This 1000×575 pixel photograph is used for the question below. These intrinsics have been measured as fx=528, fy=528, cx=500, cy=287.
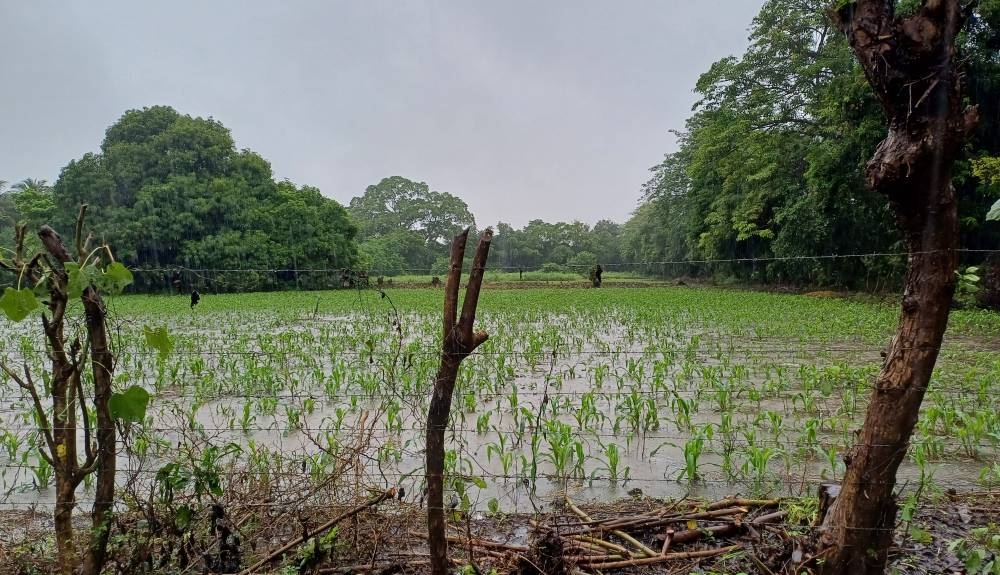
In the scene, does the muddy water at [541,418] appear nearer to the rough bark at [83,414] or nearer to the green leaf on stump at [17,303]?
the rough bark at [83,414]

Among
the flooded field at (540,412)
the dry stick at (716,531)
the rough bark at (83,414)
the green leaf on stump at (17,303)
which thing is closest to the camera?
the green leaf on stump at (17,303)

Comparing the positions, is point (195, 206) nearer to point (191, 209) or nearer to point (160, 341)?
point (191, 209)

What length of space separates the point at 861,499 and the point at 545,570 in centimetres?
118

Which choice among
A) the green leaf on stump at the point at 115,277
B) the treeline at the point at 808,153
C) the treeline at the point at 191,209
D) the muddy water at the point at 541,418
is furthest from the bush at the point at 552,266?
the green leaf on stump at the point at 115,277

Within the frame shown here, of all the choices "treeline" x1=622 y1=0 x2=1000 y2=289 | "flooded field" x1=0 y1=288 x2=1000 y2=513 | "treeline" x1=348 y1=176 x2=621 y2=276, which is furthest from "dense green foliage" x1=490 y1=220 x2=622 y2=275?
"flooded field" x1=0 y1=288 x2=1000 y2=513

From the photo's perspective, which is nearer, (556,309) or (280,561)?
(280,561)

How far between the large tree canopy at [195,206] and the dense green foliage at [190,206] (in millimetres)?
54

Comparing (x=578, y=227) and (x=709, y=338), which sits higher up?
(x=578, y=227)

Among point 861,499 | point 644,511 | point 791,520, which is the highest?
point 861,499

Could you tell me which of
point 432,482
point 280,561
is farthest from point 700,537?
point 280,561

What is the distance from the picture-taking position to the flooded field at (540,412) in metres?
3.14

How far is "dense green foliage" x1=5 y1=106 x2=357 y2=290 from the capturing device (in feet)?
83.1

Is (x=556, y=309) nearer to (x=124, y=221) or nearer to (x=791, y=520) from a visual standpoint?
(x=791, y=520)

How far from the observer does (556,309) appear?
15.0m
